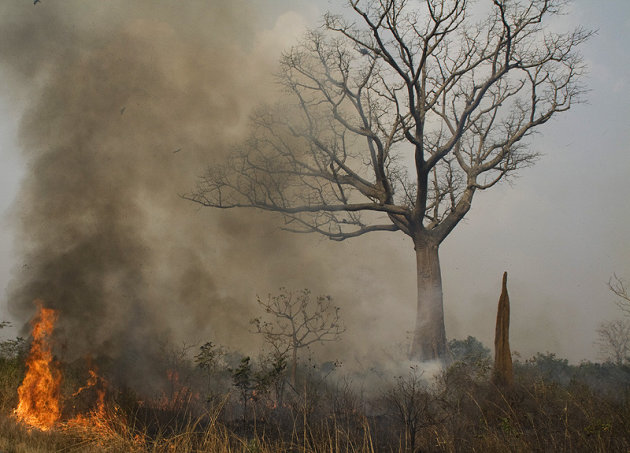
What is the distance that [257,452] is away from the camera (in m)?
6.35

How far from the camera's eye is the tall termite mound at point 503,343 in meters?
10.2

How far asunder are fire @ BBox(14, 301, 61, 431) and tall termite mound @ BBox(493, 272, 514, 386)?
8.53 metres

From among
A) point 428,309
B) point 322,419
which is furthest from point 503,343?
point 322,419

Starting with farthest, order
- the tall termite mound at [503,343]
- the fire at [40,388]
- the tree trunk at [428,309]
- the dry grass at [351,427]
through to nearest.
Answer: the tree trunk at [428,309] → the tall termite mound at [503,343] → the fire at [40,388] → the dry grass at [351,427]

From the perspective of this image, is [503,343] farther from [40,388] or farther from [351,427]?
[40,388]

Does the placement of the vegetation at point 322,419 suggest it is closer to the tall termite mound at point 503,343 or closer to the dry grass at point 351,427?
the dry grass at point 351,427

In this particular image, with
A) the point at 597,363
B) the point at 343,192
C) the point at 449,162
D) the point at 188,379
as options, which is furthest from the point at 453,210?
the point at 188,379

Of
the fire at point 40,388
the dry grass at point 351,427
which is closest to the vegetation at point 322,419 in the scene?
the dry grass at point 351,427

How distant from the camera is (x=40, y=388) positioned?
868cm

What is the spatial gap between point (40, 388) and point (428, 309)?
33.9 ft

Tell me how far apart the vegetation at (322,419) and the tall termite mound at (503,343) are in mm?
403

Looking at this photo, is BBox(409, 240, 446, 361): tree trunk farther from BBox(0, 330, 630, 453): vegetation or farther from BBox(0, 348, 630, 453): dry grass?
BBox(0, 348, 630, 453): dry grass

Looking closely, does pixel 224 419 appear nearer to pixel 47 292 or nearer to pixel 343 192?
pixel 47 292

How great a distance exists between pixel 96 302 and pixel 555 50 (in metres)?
15.5
